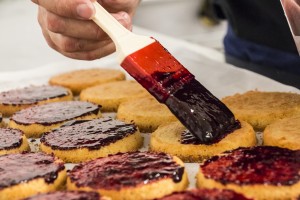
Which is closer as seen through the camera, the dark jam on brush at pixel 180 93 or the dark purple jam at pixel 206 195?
the dark purple jam at pixel 206 195

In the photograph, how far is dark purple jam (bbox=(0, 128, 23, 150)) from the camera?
202 centimetres

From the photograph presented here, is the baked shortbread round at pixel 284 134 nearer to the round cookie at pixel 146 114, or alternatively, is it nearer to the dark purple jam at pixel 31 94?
the round cookie at pixel 146 114

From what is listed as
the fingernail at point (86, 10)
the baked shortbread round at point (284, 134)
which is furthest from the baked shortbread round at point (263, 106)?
the fingernail at point (86, 10)

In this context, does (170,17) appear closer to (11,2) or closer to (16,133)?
(11,2)

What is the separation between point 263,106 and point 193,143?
1.61 feet

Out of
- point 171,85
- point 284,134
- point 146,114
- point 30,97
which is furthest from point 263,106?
point 30,97

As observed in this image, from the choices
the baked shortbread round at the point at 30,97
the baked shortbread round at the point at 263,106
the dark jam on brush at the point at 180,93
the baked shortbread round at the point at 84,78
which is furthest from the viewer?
the baked shortbread round at the point at 84,78

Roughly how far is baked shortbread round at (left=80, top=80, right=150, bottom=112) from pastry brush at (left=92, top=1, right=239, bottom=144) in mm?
751

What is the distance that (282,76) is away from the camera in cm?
273

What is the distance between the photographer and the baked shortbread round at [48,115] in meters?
2.30

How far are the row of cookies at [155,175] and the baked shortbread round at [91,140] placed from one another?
0.52 ft

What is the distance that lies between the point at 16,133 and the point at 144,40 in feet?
2.10

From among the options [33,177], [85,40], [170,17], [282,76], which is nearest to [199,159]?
[33,177]

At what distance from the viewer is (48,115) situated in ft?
→ 7.84
